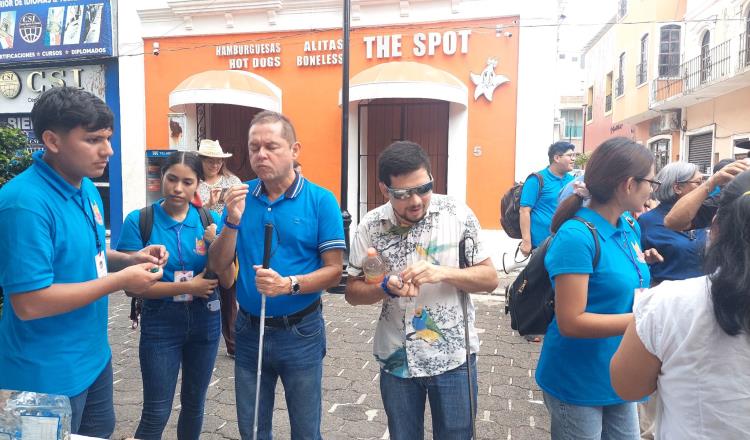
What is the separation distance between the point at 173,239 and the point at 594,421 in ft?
7.41

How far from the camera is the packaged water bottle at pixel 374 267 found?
2230 millimetres

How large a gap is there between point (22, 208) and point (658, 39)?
23.3 m

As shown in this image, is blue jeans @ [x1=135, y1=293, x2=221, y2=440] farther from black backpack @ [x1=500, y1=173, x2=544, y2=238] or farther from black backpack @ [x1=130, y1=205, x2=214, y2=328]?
black backpack @ [x1=500, y1=173, x2=544, y2=238]

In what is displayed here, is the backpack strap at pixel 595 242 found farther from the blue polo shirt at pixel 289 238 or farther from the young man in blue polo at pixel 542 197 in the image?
the young man in blue polo at pixel 542 197

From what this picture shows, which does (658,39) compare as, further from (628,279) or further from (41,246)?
(41,246)

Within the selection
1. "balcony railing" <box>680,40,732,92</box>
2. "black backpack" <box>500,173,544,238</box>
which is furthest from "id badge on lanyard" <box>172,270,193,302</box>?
"balcony railing" <box>680,40,732,92</box>

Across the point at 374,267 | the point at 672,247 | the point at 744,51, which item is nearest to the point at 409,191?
the point at 374,267

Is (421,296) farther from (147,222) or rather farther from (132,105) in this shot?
(132,105)

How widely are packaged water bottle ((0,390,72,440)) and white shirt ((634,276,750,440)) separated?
1729 millimetres

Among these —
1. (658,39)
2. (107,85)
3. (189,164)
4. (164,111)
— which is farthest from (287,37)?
(658,39)

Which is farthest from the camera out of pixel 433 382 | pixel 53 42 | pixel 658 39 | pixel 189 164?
pixel 658 39

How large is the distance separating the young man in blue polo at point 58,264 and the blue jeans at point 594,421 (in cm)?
180

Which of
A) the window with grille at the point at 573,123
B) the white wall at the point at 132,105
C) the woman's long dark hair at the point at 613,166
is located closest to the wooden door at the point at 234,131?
the white wall at the point at 132,105

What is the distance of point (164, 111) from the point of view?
10383 mm
